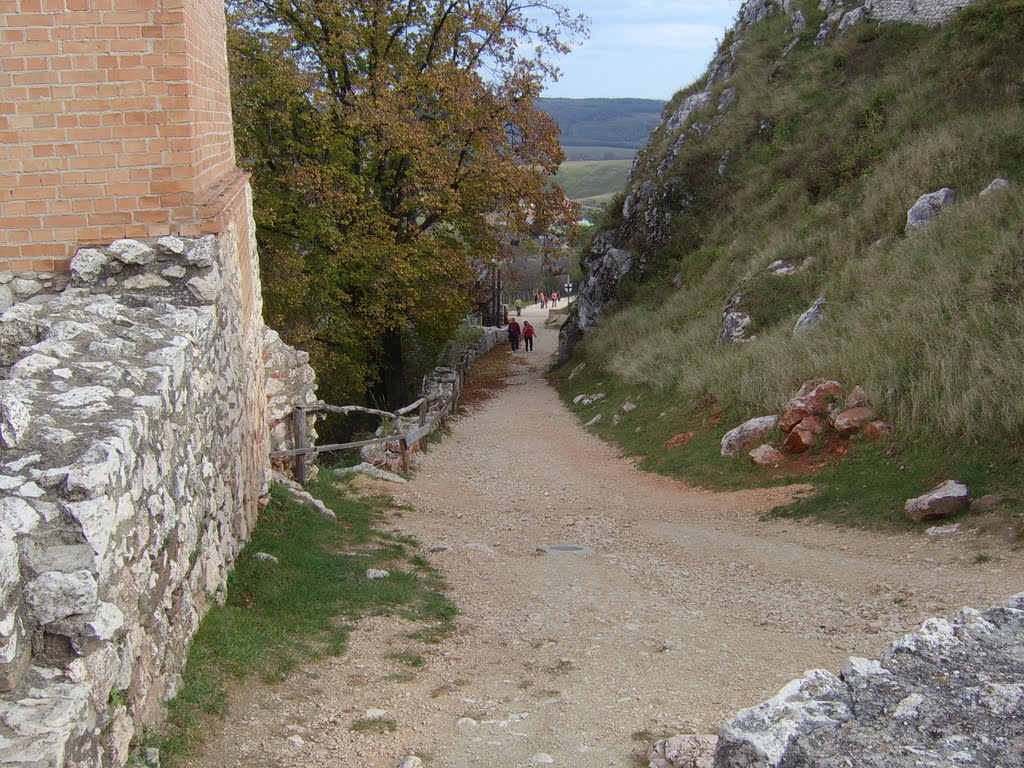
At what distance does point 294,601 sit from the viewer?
5641mm

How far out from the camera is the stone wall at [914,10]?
865 inches

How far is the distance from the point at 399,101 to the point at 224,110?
10009 millimetres

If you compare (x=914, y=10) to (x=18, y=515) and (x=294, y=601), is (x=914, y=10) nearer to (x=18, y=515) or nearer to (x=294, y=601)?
(x=294, y=601)


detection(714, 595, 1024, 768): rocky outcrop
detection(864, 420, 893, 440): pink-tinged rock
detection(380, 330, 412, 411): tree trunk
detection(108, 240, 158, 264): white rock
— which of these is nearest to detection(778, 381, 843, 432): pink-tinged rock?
detection(864, 420, 893, 440): pink-tinged rock

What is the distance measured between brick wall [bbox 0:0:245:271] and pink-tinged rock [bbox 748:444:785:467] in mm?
7792

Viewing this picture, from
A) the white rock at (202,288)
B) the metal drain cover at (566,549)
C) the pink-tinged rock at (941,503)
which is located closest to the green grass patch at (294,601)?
the metal drain cover at (566,549)

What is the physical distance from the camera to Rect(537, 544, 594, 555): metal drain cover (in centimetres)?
834

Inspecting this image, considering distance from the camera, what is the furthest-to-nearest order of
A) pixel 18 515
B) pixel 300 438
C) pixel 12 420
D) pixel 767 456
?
pixel 767 456 < pixel 300 438 < pixel 12 420 < pixel 18 515

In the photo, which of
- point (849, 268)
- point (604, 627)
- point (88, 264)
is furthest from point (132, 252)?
point (849, 268)

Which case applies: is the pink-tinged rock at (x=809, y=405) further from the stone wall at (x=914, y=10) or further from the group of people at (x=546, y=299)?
the group of people at (x=546, y=299)

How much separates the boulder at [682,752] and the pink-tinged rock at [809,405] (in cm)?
742

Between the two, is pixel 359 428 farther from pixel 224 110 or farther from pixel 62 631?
pixel 62 631

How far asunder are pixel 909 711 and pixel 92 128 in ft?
18.2

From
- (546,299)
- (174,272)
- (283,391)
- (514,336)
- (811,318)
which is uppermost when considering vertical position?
(174,272)
